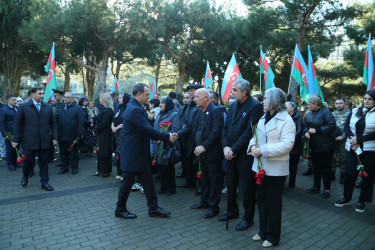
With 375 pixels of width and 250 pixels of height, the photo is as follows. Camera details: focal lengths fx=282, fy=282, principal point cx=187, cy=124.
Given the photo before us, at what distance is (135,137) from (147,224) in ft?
4.31

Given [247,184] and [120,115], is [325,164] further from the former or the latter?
[120,115]

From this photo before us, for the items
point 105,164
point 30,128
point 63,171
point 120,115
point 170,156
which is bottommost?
point 63,171

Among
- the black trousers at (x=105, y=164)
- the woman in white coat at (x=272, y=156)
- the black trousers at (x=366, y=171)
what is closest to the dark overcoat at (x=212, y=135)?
the woman in white coat at (x=272, y=156)

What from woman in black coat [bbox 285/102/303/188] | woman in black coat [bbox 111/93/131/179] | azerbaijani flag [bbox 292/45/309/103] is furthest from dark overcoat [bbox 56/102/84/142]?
azerbaijani flag [bbox 292/45/309/103]

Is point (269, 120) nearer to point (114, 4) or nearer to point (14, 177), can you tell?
point (14, 177)

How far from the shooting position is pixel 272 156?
129 inches

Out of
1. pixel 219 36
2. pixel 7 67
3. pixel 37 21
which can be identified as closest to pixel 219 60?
pixel 219 36

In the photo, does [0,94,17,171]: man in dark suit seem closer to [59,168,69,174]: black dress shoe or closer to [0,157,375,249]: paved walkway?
[59,168,69,174]: black dress shoe

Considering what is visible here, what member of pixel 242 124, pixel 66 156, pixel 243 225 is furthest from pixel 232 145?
pixel 66 156

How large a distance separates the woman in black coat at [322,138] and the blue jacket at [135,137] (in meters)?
3.14

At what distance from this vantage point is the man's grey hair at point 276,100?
3383mm

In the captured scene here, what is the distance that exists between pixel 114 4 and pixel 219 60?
904cm

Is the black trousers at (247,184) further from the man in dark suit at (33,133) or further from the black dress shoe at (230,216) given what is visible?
the man in dark suit at (33,133)

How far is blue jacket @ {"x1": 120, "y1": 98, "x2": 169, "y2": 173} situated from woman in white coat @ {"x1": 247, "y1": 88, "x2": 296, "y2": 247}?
1.58 meters
